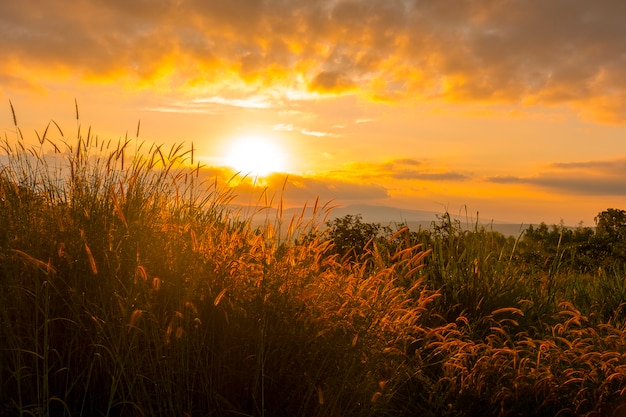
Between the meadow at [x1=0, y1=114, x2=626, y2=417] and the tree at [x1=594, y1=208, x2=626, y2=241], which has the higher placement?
the tree at [x1=594, y1=208, x2=626, y2=241]

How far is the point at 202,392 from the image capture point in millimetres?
3920

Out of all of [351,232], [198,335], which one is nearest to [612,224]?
[351,232]

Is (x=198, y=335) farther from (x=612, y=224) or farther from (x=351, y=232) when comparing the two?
(x=612, y=224)

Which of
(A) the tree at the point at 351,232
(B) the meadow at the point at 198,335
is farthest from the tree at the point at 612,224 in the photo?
(B) the meadow at the point at 198,335

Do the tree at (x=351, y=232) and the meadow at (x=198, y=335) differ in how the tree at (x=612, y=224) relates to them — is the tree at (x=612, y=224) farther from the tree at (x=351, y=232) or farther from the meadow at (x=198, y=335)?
the meadow at (x=198, y=335)

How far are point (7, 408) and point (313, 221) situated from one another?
2.64 m

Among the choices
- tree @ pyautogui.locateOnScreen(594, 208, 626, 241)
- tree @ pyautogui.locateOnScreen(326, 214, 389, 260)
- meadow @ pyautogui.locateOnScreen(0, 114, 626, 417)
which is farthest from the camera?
tree @ pyautogui.locateOnScreen(594, 208, 626, 241)

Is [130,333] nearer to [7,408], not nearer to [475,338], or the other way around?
[7,408]

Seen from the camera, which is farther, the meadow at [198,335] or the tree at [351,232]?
the tree at [351,232]

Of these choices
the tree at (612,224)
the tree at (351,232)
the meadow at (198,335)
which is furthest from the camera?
the tree at (612,224)

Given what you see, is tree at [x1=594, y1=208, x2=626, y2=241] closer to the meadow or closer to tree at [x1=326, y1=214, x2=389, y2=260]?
tree at [x1=326, y1=214, x2=389, y2=260]

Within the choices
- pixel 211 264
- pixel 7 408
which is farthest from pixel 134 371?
pixel 211 264

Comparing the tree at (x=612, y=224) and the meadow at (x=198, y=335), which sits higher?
the tree at (x=612, y=224)

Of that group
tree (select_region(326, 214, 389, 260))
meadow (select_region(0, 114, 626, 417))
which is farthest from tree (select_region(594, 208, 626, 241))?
meadow (select_region(0, 114, 626, 417))
